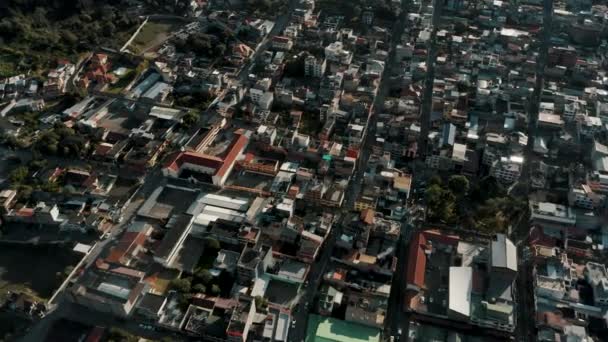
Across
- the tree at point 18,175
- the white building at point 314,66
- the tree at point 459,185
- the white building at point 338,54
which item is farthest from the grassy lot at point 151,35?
the tree at point 459,185

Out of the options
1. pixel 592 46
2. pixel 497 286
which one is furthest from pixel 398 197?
pixel 592 46

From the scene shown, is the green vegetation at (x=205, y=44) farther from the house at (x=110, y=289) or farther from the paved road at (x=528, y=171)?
the paved road at (x=528, y=171)

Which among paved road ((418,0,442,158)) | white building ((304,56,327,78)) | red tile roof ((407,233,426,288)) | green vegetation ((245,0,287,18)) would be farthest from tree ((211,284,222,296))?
green vegetation ((245,0,287,18))

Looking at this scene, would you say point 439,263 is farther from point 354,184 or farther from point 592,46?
point 592,46

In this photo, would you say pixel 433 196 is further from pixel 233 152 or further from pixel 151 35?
pixel 151 35

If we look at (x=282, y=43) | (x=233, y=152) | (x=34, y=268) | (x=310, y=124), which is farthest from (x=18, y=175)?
(x=282, y=43)

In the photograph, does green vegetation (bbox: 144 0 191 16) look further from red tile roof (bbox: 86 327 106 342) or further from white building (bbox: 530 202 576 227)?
white building (bbox: 530 202 576 227)
